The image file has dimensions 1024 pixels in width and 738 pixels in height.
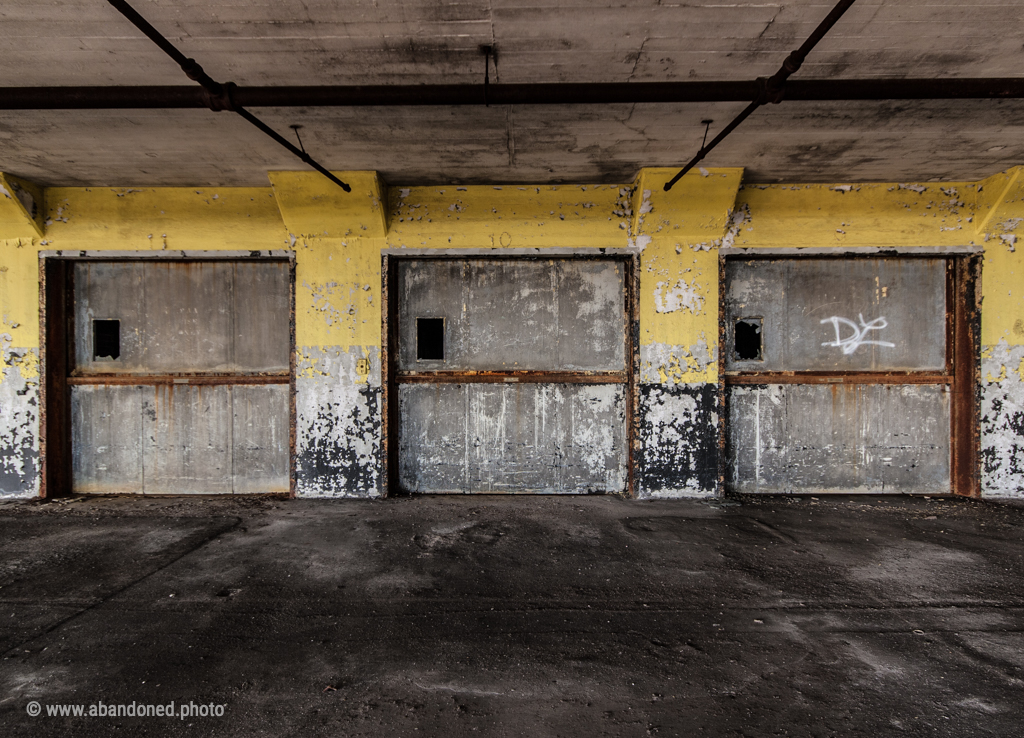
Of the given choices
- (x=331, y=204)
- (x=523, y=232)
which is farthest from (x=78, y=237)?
(x=523, y=232)

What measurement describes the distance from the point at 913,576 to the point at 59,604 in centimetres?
494

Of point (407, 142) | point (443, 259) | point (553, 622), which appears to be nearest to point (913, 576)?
point (553, 622)

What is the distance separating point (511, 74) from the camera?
2719mm

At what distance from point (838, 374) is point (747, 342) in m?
0.91

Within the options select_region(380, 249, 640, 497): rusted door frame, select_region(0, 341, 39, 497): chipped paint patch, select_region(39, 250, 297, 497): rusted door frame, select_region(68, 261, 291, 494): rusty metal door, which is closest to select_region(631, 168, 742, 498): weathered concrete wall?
select_region(380, 249, 640, 497): rusted door frame

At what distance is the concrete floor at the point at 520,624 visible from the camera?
1.77 meters

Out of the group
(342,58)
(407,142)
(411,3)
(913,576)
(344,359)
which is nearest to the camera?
(411,3)

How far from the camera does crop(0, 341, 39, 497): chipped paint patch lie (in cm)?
419

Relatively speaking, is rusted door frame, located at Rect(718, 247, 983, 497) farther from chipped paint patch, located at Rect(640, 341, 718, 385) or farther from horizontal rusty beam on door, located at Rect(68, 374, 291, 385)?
horizontal rusty beam on door, located at Rect(68, 374, 291, 385)

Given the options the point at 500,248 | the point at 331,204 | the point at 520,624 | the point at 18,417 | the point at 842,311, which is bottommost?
the point at 520,624

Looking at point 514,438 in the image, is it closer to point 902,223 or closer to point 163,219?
point 163,219

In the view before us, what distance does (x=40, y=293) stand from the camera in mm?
4219

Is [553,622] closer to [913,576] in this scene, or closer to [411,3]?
[913,576]

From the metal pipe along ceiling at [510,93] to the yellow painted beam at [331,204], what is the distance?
1439 mm
